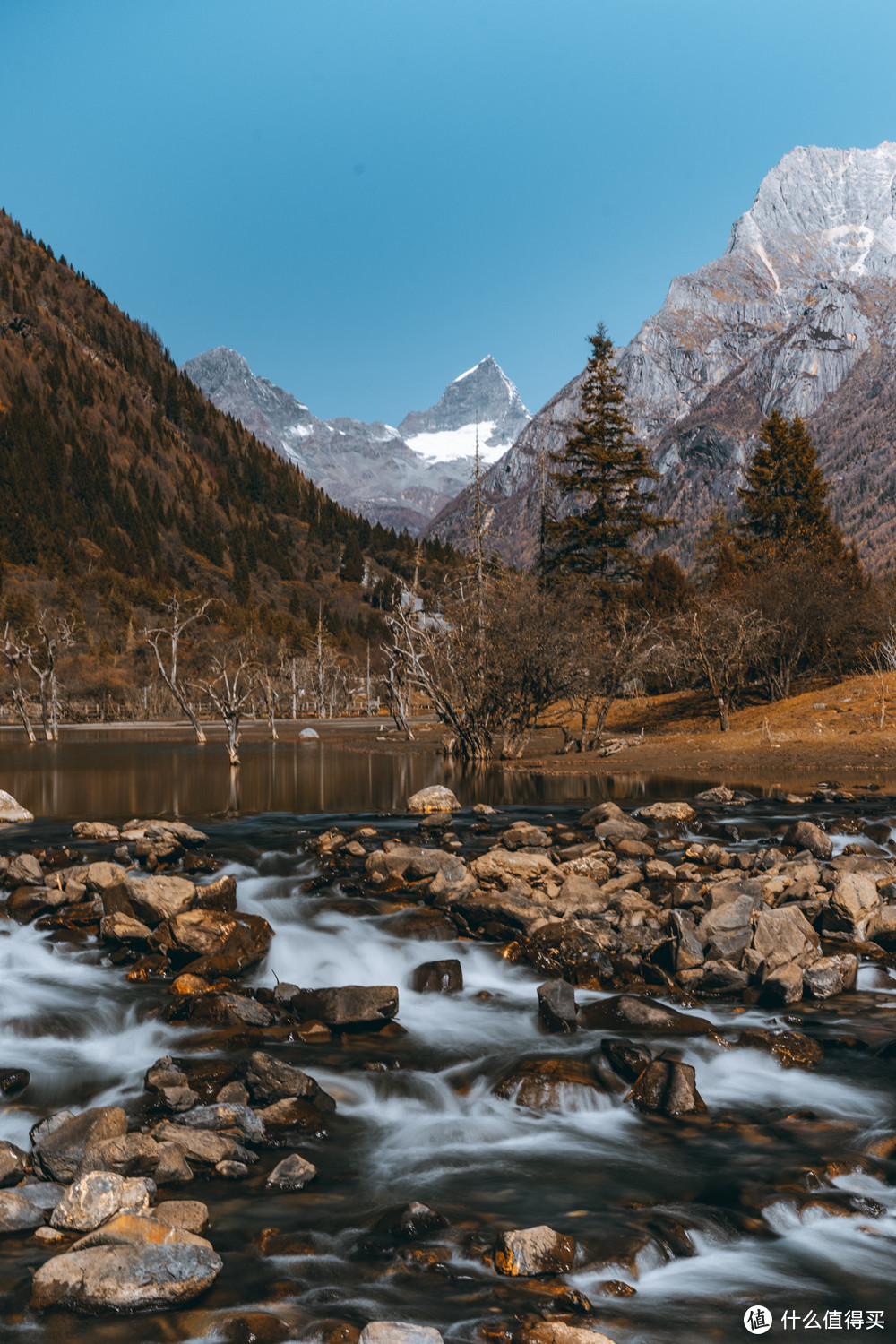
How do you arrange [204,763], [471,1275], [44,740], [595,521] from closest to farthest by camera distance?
[471,1275]
[204,763]
[44,740]
[595,521]

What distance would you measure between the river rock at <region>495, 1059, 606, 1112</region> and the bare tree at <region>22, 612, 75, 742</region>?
4600cm

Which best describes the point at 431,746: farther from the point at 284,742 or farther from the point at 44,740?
the point at 44,740

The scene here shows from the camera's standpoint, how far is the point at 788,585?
4388cm

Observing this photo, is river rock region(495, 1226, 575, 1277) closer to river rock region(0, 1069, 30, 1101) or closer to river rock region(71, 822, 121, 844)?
river rock region(0, 1069, 30, 1101)

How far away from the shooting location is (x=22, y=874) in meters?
13.5

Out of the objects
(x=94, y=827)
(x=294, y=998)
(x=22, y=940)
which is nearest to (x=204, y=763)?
(x=94, y=827)

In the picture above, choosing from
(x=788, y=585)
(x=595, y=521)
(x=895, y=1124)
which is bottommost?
(x=895, y=1124)

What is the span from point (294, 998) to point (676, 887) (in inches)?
239

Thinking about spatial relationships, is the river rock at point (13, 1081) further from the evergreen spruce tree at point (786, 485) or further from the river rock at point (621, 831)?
the evergreen spruce tree at point (786, 485)

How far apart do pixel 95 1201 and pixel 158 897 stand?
633 centimetres

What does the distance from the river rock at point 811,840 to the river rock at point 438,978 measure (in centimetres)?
824

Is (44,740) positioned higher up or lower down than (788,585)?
lower down

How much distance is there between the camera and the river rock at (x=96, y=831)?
17.8 metres

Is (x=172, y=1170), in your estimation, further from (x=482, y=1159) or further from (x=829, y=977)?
(x=829, y=977)
